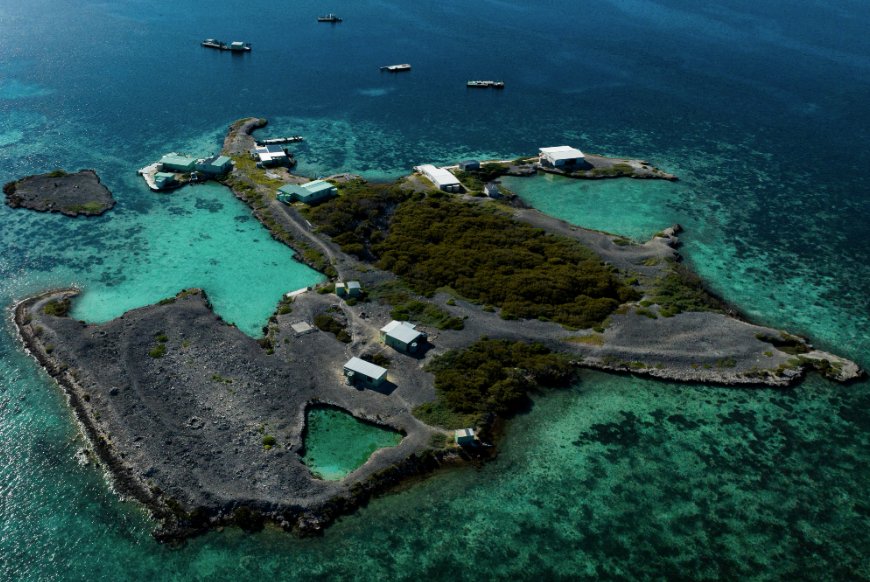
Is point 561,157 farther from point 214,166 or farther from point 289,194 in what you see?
point 214,166

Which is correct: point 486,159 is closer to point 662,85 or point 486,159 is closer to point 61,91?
point 662,85

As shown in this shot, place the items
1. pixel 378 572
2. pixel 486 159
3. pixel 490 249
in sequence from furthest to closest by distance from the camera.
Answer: pixel 486 159 < pixel 490 249 < pixel 378 572

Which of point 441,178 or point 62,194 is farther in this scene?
point 441,178

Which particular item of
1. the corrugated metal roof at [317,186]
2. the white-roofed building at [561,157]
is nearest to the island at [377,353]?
the corrugated metal roof at [317,186]

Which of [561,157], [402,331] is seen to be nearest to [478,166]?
[561,157]

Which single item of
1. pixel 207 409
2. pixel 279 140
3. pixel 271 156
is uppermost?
pixel 271 156

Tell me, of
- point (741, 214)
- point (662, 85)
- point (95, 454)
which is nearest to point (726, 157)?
point (741, 214)
